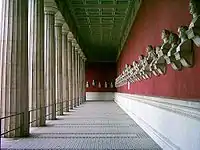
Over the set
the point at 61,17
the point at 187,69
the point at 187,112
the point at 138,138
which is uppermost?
the point at 61,17

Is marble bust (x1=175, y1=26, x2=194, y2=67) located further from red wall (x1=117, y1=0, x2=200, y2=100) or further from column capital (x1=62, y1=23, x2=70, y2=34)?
column capital (x1=62, y1=23, x2=70, y2=34)

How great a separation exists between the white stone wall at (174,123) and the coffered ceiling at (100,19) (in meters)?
9.22

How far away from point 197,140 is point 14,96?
672cm

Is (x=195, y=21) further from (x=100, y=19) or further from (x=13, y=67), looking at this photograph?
(x=100, y=19)

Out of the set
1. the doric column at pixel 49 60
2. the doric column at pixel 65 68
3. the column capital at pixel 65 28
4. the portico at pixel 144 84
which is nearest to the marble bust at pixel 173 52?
the portico at pixel 144 84

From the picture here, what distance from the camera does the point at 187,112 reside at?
6.04 m

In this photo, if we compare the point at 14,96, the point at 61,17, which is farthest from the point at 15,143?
the point at 61,17

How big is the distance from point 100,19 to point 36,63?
1303 centimetres

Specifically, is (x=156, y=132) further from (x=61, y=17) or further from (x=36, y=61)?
(x=61, y=17)

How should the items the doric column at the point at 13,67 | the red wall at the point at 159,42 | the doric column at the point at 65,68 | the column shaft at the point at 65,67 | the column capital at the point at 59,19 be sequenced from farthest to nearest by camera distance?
the column shaft at the point at 65,67, the doric column at the point at 65,68, the column capital at the point at 59,19, the doric column at the point at 13,67, the red wall at the point at 159,42

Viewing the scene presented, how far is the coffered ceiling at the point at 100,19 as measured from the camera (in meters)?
21.9

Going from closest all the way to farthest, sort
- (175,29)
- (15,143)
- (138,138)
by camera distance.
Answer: (175,29), (15,143), (138,138)

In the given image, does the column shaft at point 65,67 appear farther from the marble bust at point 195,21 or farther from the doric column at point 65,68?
the marble bust at point 195,21

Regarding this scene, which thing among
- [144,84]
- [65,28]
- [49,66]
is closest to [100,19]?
[65,28]
